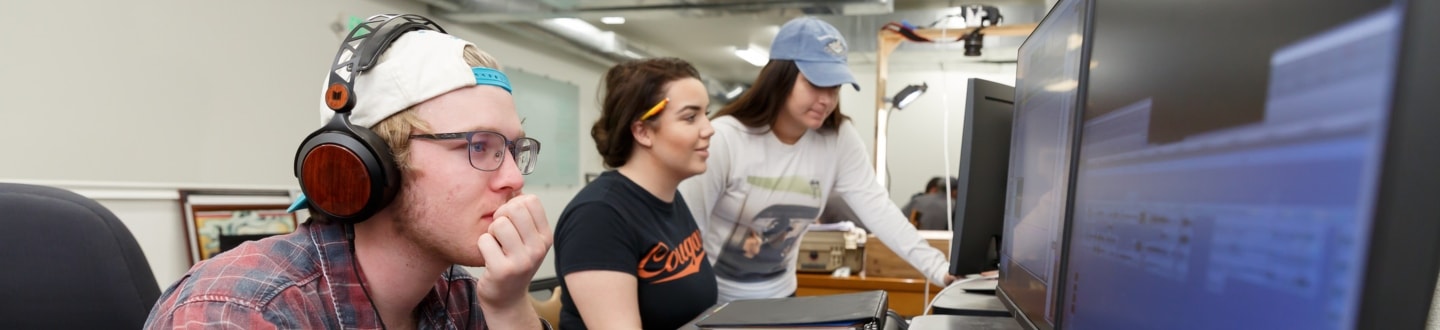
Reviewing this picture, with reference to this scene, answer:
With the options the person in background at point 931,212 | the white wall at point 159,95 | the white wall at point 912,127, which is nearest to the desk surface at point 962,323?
the person in background at point 931,212

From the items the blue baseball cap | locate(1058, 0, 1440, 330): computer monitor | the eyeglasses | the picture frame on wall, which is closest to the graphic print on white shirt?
the blue baseball cap

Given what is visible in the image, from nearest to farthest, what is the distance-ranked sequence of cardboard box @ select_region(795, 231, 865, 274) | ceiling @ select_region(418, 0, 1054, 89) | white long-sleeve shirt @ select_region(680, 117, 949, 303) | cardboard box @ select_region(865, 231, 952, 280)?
white long-sleeve shirt @ select_region(680, 117, 949, 303), cardboard box @ select_region(865, 231, 952, 280), cardboard box @ select_region(795, 231, 865, 274), ceiling @ select_region(418, 0, 1054, 89)

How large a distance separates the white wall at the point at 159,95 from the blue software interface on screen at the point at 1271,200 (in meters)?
3.24

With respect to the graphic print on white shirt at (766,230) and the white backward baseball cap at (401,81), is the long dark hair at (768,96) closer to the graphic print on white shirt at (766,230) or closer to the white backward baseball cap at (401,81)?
the graphic print on white shirt at (766,230)

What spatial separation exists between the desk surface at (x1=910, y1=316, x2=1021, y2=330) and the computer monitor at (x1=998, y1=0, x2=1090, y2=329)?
0.03m

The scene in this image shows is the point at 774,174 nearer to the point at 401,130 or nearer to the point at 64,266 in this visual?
the point at 401,130

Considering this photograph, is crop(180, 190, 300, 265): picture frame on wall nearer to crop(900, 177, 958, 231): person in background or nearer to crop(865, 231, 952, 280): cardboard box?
crop(865, 231, 952, 280): cardboard box

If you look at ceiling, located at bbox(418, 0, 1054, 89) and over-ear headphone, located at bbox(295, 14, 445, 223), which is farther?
ceiling, located at bbox(418, 0, 1054, 89)

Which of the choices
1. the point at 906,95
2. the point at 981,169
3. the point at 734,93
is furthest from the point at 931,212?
the point at 734,93

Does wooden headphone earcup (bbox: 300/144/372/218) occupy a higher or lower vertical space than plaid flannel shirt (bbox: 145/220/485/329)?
higher

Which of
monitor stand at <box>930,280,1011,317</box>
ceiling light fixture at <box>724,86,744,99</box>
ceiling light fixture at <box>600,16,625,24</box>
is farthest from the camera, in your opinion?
ceiling light fixture at <box>724,86,744,99</box>

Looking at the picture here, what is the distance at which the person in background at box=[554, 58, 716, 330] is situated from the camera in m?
1.16

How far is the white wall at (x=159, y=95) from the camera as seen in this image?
2613 mm

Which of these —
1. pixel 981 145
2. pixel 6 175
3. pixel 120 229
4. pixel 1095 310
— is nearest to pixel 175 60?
pixel 6 175
